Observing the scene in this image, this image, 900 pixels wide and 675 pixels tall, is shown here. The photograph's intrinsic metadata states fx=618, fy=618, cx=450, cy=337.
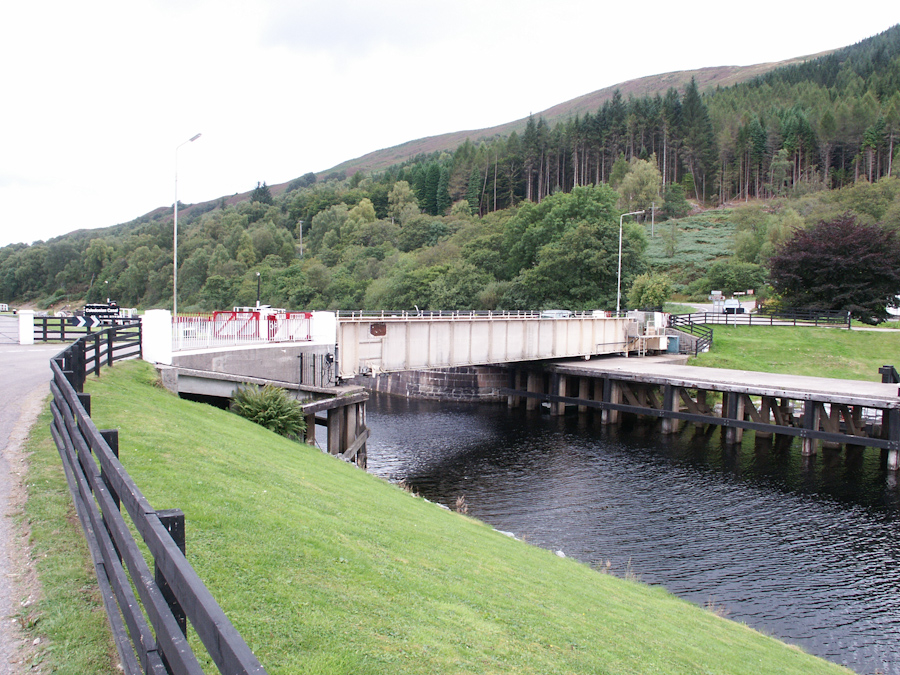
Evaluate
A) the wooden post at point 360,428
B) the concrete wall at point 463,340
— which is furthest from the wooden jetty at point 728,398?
the wooden post at point 360,428

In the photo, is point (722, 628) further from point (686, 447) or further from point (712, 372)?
point (712, 372)

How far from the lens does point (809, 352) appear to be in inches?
1722

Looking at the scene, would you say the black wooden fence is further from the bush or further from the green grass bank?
the bush

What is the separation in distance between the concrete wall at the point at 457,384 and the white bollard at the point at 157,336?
27.8m

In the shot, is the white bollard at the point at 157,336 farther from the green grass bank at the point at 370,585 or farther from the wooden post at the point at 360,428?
the wooden post at the point at 360,428

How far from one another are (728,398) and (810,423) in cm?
467

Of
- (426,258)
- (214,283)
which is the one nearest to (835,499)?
(426,258)

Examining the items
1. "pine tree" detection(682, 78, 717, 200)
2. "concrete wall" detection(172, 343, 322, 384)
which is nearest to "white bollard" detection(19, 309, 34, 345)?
"concrete wall" detection(172, 343, 322, 384)

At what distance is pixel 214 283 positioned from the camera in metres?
124

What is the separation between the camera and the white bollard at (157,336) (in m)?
19.5

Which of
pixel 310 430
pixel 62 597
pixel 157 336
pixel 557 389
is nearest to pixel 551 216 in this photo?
pixel 557 389

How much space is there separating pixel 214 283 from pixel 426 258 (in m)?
55.2

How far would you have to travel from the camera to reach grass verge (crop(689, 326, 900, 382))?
136ft

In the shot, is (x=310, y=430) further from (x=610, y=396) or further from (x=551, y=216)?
(x=551, y=216)
